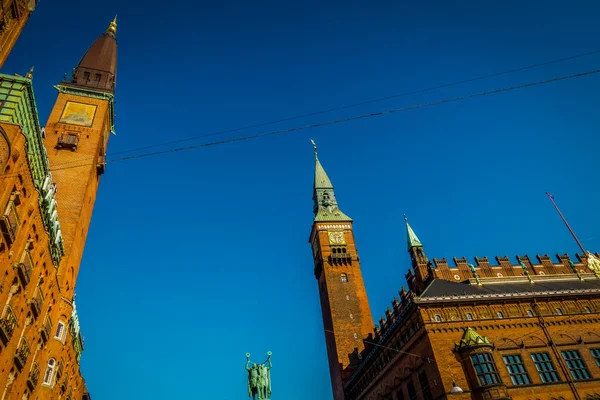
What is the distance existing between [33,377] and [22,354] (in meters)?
3.10

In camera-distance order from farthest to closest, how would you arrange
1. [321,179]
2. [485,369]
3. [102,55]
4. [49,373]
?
[321,179] < [102,55] < [485,369] < [49,373]

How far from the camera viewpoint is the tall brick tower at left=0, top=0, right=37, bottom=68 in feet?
67.2

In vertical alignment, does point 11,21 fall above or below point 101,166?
below

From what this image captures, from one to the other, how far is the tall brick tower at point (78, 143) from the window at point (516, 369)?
1205 inches

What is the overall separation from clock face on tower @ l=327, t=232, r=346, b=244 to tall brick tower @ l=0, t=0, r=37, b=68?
46.5 meters

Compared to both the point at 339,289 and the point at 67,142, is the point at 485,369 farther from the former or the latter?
the point at 67,142

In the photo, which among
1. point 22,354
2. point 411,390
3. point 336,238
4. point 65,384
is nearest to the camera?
point 22,354

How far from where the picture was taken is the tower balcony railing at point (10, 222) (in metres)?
17.7

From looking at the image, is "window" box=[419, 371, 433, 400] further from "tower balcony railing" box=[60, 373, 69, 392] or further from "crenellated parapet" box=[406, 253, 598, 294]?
"tower balcony railing" box=[60, 373, 69, 392]

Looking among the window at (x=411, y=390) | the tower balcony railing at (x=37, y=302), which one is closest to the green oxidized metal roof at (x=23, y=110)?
the tower balcony railing at (x=37, y=302)

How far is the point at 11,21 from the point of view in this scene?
21469mm

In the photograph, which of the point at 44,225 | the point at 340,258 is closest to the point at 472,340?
the point at 44,225

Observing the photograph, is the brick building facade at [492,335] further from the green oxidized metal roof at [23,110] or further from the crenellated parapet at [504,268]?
the green oxidized metal roof at [23,110]

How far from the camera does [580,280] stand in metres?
41.4
